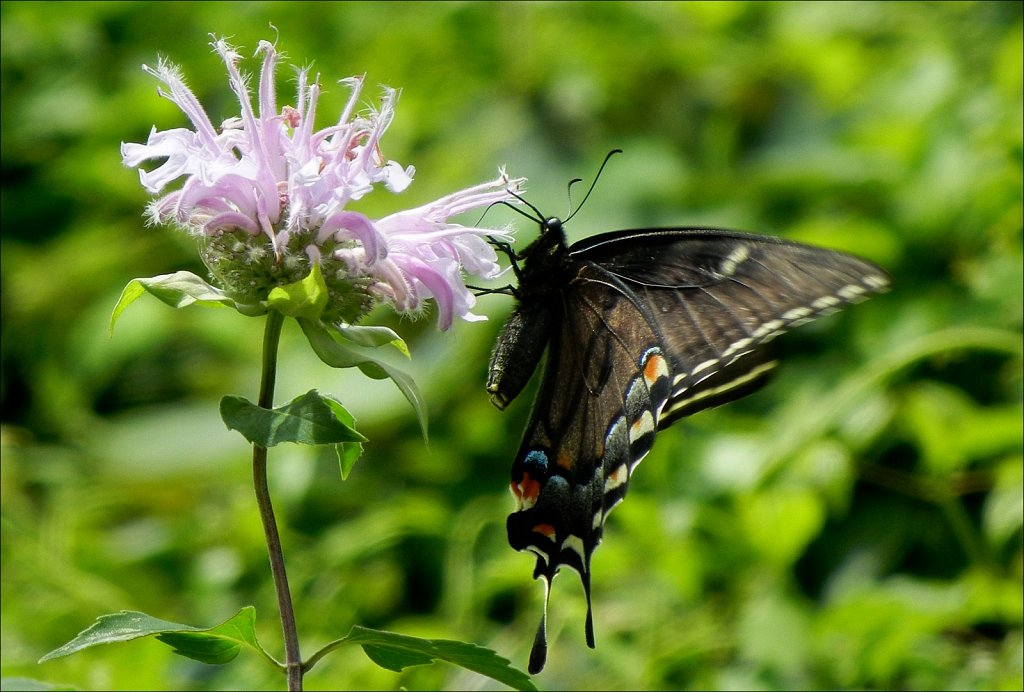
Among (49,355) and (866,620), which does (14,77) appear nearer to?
(49,355)

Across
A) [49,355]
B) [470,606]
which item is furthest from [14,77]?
[470,606]

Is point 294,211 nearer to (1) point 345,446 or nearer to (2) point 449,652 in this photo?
(1) point 345,446

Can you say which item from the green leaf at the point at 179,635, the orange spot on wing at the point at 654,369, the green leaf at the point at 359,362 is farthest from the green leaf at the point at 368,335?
the orange spot on wing at the point at 654,369

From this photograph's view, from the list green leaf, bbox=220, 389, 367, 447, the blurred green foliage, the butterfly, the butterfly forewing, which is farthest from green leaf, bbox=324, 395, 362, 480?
the blurred green foliage

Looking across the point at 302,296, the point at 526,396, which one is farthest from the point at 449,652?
the point at 526,396

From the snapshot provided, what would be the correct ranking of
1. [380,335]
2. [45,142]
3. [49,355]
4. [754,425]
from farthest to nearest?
[45,142] → [49,355] → [754,425] → [380,335]

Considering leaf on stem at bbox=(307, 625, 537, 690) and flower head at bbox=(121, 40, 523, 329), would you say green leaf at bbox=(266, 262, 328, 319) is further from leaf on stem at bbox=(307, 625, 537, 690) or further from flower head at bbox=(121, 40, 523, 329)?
leaf on stem at bbox=(307, 625, 537, 690)

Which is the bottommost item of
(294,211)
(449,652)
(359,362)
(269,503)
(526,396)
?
(449,652)
